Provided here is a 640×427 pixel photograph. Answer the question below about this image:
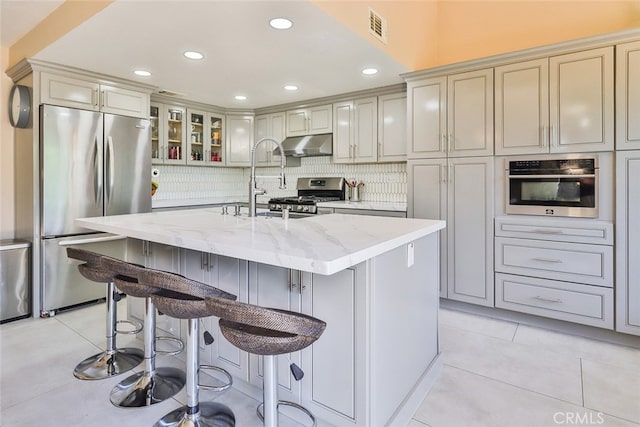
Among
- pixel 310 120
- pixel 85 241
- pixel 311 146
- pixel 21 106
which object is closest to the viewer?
pixel 21 106

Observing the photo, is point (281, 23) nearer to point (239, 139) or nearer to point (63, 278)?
point (63, 278)

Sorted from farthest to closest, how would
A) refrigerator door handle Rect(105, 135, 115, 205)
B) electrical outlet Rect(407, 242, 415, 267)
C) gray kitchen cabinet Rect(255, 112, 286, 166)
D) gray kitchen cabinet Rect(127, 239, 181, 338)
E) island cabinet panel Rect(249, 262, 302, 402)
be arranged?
gray kitchen cabinet Rect(255, 112, 286, 166) → refrigerator door handle Rect(105, 135, 115, 205) → gray kitchen cabinet Rect(127, 239, 181, 338) → electrical outlet Rect(407, 242, 415, 267) → island cabinet panel Rect(249, 262, 302, 402)

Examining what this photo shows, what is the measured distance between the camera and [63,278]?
3.42 m

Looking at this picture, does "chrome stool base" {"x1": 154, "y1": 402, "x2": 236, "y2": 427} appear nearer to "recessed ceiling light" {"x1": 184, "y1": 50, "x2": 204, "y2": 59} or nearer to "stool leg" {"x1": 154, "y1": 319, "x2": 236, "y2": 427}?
"stool leg" {"x1": 154, "y1": 319, "x2": 236, "y2": 427}

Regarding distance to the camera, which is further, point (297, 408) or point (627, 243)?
point (627, 243)

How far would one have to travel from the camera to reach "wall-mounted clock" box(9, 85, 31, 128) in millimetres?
3299

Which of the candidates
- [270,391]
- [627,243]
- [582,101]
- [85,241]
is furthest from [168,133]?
[627,243]

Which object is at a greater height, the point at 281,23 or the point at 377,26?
the point at 377,26

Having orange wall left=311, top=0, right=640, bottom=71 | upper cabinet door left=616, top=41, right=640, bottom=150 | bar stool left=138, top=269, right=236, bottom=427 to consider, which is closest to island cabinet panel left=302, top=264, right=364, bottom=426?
bar stool left=138, top=269, right=236, bottom=427

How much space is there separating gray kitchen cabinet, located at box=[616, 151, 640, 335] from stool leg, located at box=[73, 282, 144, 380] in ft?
11.5

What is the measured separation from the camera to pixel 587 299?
2822 millimetres

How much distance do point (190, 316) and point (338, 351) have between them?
68 cm

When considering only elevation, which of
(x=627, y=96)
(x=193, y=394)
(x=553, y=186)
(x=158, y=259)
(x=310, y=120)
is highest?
(x=310, y=120)

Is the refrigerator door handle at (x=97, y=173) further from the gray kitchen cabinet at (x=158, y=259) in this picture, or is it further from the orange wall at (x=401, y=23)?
the orange wall at (x=401, y=23)
